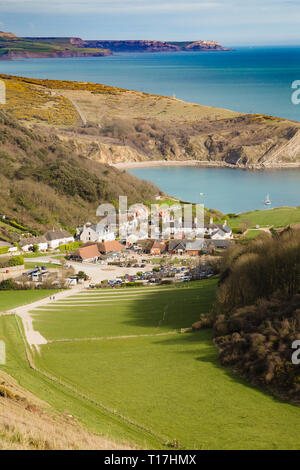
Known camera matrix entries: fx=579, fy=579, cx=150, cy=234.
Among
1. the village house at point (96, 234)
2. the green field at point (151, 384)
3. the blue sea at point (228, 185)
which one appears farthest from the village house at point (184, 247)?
the blue sea at point (228, 185)

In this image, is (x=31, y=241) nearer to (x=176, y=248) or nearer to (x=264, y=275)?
(x=176, y=248)

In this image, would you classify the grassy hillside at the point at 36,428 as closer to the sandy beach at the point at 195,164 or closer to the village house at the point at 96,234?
the village house at the point at 96,234

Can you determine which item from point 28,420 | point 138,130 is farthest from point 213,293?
point 138,130

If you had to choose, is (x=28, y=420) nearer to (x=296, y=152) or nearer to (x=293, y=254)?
(x=293, y=254)

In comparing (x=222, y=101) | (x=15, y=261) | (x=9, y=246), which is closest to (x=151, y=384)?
(x=15, y=261)

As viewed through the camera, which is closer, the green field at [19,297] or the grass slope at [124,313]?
the grass slope at [124,313]

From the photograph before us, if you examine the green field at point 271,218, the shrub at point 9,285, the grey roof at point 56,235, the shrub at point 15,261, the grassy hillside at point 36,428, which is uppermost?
the green field at point 271,218

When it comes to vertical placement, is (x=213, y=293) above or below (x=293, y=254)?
below
